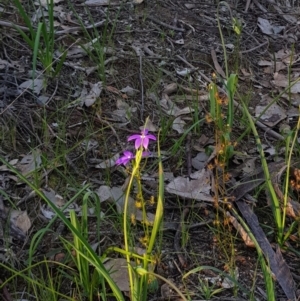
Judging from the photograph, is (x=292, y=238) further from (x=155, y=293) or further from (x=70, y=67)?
(x=70, y=67)

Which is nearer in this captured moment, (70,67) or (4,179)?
(4,179)

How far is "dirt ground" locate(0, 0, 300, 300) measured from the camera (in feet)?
7.45

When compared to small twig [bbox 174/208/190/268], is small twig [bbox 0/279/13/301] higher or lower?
higher

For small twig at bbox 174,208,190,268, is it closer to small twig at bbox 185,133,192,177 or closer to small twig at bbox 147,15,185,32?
small twig at bbox 185,133,192,177

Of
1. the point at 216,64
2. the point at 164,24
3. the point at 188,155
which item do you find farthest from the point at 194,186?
the point at 164,24

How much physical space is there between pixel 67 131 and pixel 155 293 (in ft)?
3.18

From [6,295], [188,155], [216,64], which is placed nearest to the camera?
[6,295]

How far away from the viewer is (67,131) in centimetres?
280

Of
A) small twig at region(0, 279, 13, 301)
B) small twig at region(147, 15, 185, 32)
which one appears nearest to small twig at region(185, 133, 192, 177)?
small twig at region(0, 279, 13, 301)

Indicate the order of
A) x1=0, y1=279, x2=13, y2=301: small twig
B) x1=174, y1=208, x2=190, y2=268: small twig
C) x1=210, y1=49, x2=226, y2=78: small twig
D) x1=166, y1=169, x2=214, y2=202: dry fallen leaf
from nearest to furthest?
x1=0, y1=279, x2=13, y2=301: small twig → x1=174, y1=208, x2=190, y2=268: small twig → x1=166, y1=169, x2=214, y2=202: dry fallen leaf → x1=210, y1=49, x2=226, y2=78: small twig

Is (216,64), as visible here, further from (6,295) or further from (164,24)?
(6,295)

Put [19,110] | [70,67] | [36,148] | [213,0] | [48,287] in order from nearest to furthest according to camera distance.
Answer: [48,287]
[36,148]
[19,110]
[70,67]
[213,0]

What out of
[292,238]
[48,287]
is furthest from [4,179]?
[292,238]

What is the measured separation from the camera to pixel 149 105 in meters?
3.03
